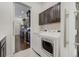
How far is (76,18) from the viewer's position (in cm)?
130

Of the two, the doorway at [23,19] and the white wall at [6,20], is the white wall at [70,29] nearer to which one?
the doorway at [23,19]

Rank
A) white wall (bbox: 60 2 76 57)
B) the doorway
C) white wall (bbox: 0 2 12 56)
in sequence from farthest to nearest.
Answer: the doorway → white wall (bbox: 0 2 12 56) → white wall (bbox: 60 2 76 57)

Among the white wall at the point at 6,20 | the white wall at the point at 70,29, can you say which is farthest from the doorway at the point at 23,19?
the white wall at the point at 70,29

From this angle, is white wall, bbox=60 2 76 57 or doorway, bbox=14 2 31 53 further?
doorway, bbox=14 2 31 53

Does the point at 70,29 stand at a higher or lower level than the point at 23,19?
lower

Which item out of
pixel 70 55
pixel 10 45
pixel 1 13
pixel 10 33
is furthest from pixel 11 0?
pixel 70 55

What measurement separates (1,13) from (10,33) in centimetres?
59

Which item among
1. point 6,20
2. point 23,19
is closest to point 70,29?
point 6,20

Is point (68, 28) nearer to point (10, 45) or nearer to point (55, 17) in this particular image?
point (55, 17)

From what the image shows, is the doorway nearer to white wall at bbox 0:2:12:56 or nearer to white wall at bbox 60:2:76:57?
white wall at bbox 0:2:12:56

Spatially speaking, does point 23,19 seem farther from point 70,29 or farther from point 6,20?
point 70,29

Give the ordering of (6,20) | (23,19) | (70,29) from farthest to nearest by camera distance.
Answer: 1. (23,19)
2. (6,20)
3. (70,29)

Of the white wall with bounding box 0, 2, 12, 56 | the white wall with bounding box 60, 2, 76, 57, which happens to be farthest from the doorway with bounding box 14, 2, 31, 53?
the white wall with bounding box 60, 2, 76, 57

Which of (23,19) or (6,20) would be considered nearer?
(6,20)
